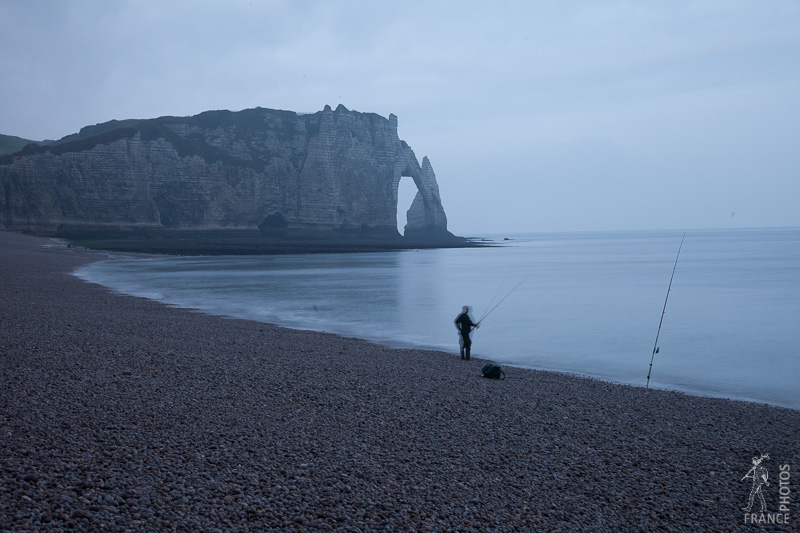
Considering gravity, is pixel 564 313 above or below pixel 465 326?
below

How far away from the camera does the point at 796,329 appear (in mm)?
20719

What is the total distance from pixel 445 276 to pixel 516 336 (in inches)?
1013

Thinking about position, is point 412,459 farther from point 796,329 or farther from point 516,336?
point 796,329

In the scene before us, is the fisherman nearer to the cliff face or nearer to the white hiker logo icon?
the white hiker logo icon

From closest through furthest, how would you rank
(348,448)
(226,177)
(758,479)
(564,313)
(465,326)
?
(758,479) → (348,448) → (465,326) → (564,313) → (226,177)

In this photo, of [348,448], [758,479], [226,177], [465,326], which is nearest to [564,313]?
[465,326]

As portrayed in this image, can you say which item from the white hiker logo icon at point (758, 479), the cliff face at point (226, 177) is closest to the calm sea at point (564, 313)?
the white hiker logo icon at point (758, 479)

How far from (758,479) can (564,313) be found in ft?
63.9

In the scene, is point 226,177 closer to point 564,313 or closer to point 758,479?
point 564,313

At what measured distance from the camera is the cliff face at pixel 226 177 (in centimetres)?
7300

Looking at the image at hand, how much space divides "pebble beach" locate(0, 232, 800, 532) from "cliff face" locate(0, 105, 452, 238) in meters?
71.6

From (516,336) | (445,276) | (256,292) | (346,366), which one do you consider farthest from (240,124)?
(346,366)

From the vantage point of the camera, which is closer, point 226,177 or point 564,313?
point 564,313

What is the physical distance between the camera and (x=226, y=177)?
88.1 metres
